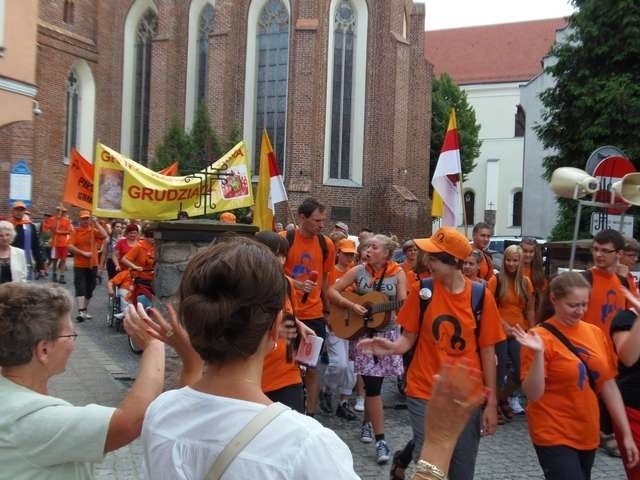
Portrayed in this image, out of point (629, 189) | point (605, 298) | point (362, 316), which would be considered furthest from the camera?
point (629, 189)

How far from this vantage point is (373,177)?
3325 centimetres

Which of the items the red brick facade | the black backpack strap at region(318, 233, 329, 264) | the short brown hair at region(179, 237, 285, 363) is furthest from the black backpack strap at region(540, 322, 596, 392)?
the red brick facade

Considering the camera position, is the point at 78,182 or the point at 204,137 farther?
the point at 204,137

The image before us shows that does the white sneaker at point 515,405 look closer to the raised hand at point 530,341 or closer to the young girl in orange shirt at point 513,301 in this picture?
the young girl in orange shirt at point 513,301

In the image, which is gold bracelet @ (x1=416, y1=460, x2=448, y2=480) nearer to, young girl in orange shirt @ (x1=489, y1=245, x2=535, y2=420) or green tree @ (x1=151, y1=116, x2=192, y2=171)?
young girl in orange shirt @ (x1=489, y1=245, x2=535, y2=420)

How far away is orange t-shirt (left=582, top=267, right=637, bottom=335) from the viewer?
5945 mm

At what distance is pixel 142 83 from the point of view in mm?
36625

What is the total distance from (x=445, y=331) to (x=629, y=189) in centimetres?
369

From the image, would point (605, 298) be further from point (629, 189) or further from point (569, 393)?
point (569, 393)

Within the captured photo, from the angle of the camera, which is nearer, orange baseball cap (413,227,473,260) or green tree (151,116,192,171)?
orange baseball cap (413,227,473,260)

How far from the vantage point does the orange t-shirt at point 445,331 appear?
173 inches

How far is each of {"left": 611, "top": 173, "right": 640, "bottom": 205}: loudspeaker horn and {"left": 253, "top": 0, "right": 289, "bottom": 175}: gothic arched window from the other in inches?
1045

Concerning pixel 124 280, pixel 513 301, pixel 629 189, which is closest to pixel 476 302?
pixel 513 301

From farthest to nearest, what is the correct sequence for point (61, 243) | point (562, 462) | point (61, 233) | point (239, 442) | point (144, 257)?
point (61, 233) → point (61, 243) → point (144, 257) → point (562, 462) → point (239, 442)
